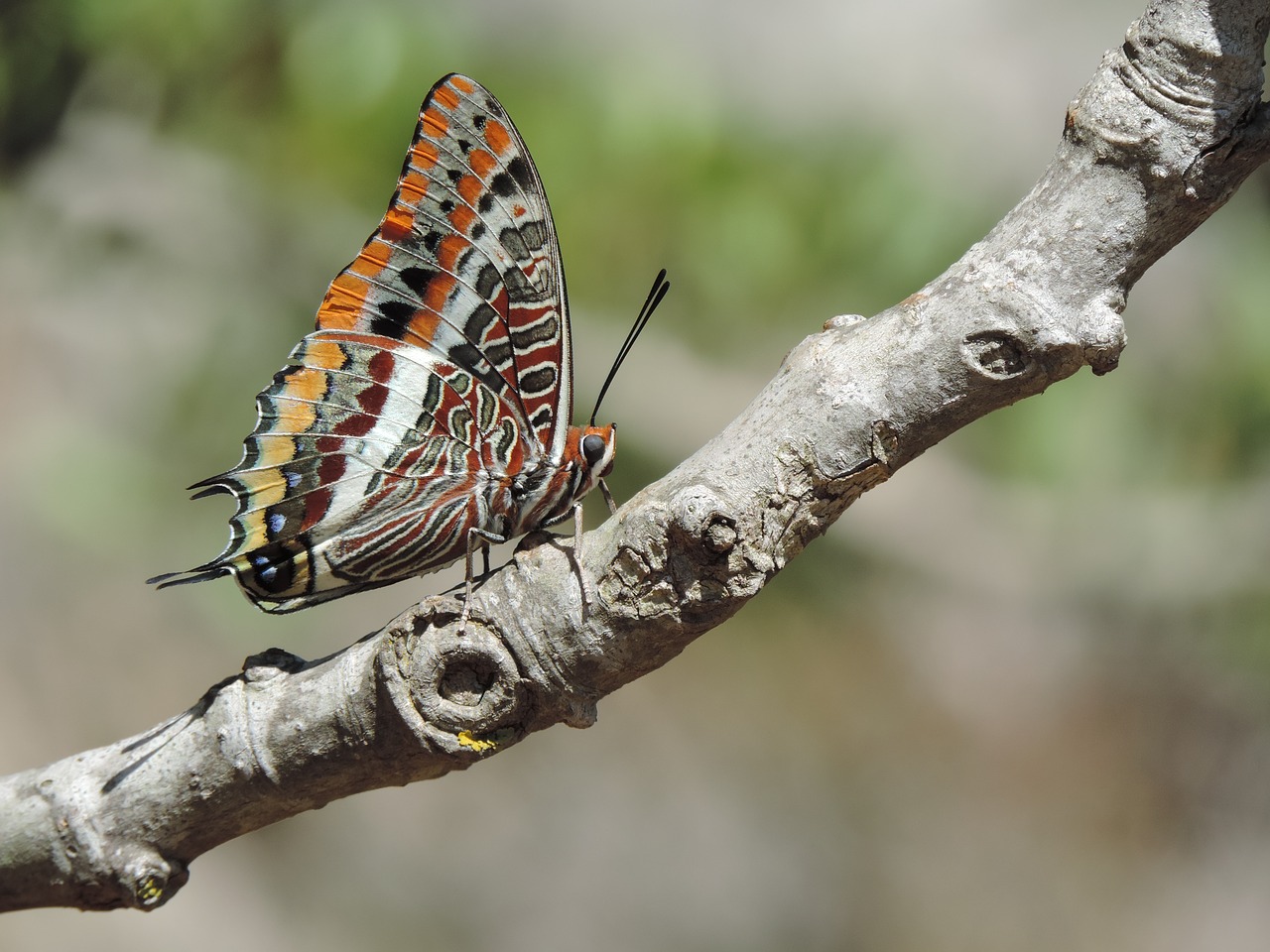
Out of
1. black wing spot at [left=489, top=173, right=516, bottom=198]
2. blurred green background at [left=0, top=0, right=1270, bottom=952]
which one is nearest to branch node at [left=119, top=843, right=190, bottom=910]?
black wing spot at [left=489, top=173, right=516, bottom=198]

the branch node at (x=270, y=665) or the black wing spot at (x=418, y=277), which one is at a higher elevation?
the black wing spot at (x=418, y=277)

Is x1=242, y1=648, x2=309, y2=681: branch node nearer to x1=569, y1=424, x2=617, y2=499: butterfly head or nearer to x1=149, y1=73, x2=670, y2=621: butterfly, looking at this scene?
x1=149, y1=73, x2=670, y2=621: butterfly

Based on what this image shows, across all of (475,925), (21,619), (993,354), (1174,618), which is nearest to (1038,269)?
(993,354)

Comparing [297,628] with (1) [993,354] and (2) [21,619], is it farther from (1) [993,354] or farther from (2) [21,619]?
(1) [993,354]

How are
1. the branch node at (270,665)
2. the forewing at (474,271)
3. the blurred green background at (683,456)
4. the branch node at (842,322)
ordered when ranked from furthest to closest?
the blurred green background at (683,456)
the forewing at (474,271)
the branch node at (270,665)
the branch node at (842,322)

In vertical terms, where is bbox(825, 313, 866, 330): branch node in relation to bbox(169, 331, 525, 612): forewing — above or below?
below

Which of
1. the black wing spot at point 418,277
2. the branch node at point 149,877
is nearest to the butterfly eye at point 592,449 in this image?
the black wing spot at point 418,277

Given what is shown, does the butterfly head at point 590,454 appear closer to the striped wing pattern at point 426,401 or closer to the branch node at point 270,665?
the striped wing pattern at point 426,401
